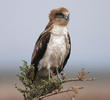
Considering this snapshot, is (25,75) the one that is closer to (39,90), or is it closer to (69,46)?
(39,90)

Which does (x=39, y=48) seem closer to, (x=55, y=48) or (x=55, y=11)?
(x=55, y=48)

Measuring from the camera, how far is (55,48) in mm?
9977

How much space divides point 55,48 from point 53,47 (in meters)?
0.04

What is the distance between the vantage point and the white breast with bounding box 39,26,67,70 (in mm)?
9961

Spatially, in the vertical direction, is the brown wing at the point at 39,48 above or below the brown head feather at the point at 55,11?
below

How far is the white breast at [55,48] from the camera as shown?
9961 mm

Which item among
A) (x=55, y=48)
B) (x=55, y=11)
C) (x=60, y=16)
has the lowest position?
(x=55, y=48)

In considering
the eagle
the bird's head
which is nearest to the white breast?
the eagle

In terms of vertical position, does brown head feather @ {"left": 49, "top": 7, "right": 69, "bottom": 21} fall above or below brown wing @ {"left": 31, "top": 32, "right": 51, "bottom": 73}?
above

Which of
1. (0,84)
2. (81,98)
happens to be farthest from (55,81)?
(0,84)

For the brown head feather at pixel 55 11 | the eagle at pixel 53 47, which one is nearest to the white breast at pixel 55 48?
the eagle at pixel 53 47

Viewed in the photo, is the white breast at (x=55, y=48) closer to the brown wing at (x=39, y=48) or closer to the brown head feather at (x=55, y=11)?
the brown wing at (x=39, y=48)

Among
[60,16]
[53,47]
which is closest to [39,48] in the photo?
[53,47]

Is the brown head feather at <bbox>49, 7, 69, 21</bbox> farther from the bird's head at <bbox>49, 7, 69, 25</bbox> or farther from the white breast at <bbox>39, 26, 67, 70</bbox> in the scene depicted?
the white breast at <bbox>39, 26, 67, 70</bbox>
